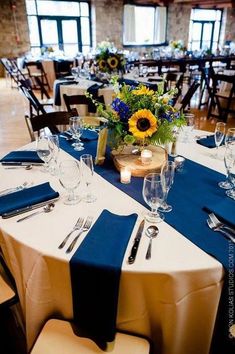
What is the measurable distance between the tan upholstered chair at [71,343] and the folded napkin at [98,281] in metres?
0.03

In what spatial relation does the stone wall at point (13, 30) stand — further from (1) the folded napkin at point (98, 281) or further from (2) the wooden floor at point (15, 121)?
(1) the folded napkin at point (98, 281)

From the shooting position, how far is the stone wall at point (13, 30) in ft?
29.6

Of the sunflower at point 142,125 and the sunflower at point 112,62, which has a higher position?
the sunflower at point 112,62

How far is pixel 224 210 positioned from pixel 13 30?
10.3 meters

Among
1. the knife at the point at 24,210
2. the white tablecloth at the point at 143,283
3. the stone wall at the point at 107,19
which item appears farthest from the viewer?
the stone wall at the point at 107,19

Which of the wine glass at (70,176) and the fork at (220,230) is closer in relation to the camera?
the fork at (220,230)

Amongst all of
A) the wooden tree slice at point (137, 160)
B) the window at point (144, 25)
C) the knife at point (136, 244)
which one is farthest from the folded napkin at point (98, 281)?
the window at point (144, 25)

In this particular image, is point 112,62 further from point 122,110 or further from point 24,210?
point 24,210

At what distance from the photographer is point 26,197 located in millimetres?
1298

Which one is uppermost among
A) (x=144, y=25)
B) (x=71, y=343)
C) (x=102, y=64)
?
(x=144, y=25)

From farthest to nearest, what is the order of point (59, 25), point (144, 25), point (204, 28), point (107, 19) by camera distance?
point (204, 28) < point (144, 25) < point (107, 19) < point (59, 25)

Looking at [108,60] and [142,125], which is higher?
[108,60]

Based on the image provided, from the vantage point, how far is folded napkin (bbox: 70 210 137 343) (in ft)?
3.09

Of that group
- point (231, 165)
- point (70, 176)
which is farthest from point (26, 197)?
point (231, 165)
